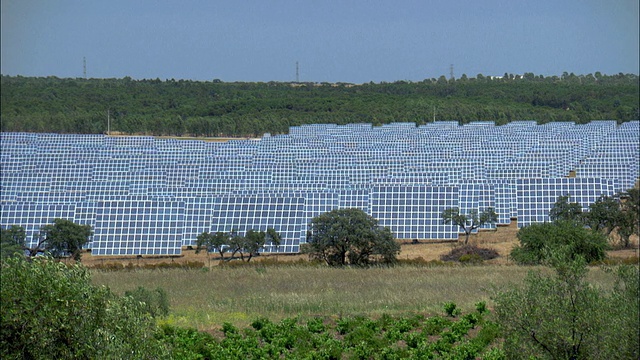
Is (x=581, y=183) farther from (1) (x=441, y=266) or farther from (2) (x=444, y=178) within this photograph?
(1) (x=441, y=266)

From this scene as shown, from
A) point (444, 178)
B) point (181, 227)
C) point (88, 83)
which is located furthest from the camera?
point (88, 83)

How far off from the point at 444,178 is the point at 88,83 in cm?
10480

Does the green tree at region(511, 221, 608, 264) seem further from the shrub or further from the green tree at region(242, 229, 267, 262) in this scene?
the green tree at region(242, 229, 267, 262)

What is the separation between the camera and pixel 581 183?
4228 cm

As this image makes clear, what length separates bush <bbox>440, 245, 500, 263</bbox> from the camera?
1334 inches

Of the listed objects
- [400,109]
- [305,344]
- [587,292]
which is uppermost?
[400,109]

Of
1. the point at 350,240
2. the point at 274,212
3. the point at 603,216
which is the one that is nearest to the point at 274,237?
the point at 274,212

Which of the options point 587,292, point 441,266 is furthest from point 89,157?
point 587,292

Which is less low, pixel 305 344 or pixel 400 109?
pixel 400 109

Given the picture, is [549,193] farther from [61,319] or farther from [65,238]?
[61,319]

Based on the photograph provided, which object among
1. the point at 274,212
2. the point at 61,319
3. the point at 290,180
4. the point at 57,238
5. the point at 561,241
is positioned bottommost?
the point at 61,319

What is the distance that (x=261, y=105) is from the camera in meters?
117

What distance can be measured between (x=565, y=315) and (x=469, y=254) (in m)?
21.6

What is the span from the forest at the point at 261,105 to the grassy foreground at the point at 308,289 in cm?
6568
